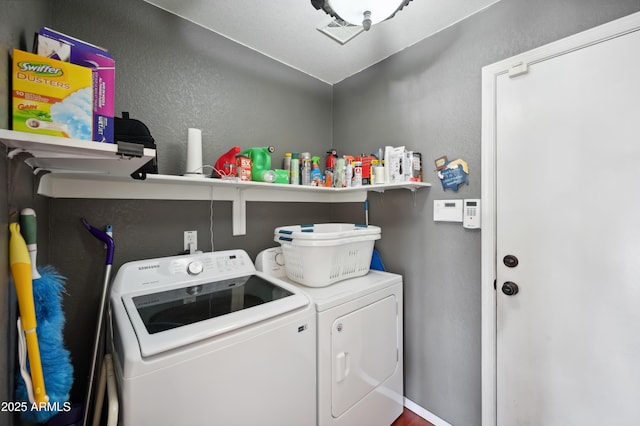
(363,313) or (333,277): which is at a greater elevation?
(333,277)

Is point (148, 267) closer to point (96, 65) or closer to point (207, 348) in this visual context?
point (207, 348)

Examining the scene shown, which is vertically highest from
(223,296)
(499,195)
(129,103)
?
(129,103)

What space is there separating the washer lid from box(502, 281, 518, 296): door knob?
112cm

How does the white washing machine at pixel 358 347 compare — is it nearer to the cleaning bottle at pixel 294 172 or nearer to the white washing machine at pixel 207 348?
the white washing machine at pixel 207 348

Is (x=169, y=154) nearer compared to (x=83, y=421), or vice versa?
(x=83, y=421)

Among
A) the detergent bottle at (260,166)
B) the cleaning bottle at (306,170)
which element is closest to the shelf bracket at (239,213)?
the detergent bottle at (260,166)

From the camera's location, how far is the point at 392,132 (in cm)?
202

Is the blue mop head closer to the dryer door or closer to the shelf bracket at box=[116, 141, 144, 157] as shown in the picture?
the shelf bracket at box=[116, 141, 144, 157]

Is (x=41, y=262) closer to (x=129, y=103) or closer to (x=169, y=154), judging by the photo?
(x=169, y=154)

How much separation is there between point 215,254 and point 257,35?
5.12 feet

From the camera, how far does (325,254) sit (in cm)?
155

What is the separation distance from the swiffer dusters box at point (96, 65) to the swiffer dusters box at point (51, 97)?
0.06 meters

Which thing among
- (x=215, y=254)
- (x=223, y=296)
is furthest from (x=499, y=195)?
(x=215, y=254)

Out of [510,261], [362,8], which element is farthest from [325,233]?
[362,8]
